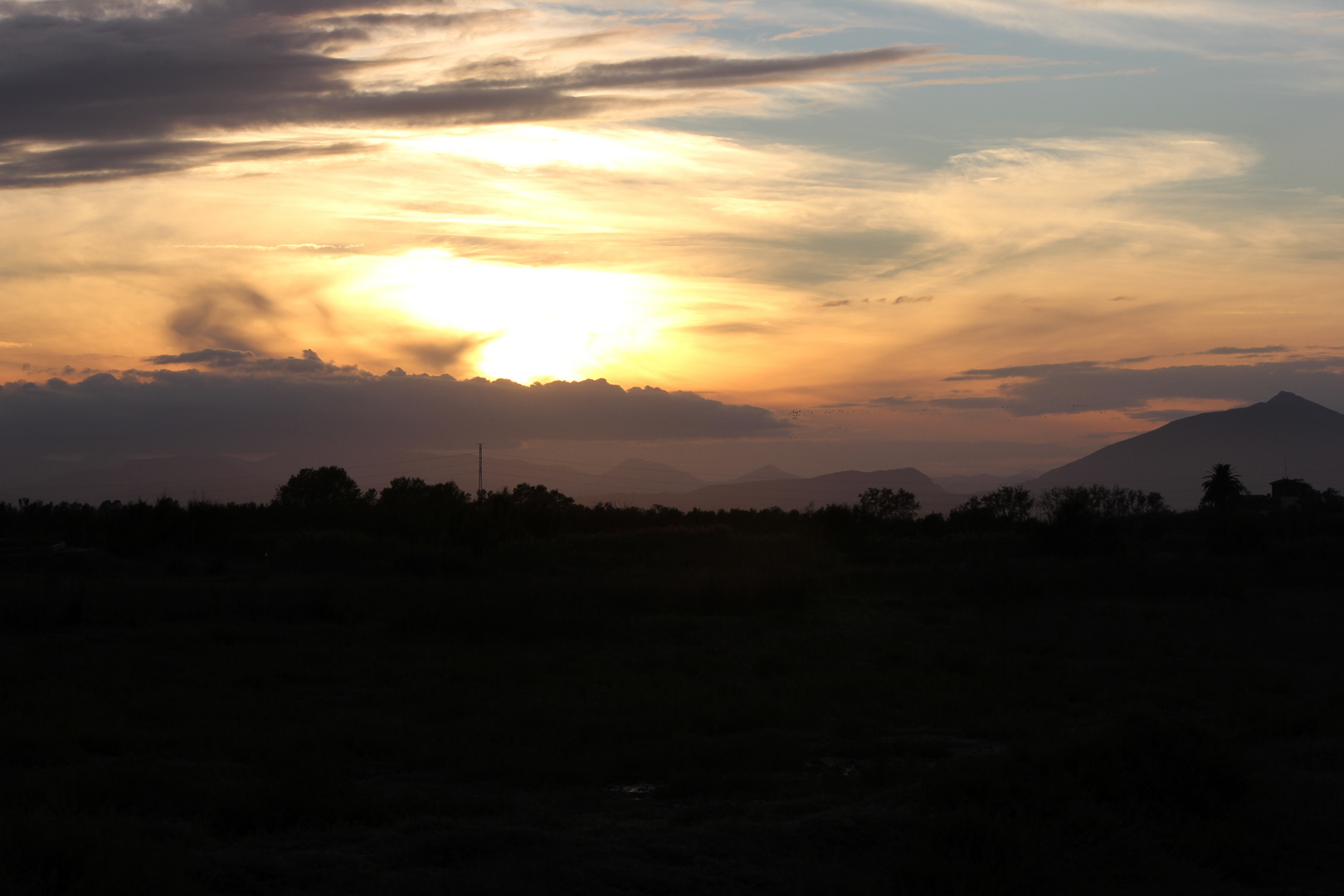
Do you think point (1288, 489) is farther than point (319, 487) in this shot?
Yes

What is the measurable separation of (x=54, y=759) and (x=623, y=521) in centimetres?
6220

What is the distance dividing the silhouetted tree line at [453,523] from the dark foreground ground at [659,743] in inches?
720

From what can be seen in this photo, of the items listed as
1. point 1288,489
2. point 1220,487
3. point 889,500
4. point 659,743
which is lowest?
point 1288,489

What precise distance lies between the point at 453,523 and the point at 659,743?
123 feet

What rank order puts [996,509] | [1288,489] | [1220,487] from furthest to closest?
1. [1288,489]
2. [1220,487]
3. [996,509]

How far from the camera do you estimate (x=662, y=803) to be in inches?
320

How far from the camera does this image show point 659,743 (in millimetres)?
10164

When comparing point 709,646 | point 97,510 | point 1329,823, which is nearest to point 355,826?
point 1329,823

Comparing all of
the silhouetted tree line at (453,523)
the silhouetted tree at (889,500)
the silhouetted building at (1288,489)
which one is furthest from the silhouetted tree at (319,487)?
the silhouetted building at (1288,489)

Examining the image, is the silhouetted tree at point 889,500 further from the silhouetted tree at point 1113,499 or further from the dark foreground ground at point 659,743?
the dark foreground ground at point 659,743

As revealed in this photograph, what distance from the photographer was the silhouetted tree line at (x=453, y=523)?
134 feet

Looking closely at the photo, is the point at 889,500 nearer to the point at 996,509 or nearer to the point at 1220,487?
the point at 996,509

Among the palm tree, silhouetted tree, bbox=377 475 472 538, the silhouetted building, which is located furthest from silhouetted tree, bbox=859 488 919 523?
the silhouetted building

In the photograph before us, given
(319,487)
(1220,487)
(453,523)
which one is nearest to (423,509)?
(453,523)
